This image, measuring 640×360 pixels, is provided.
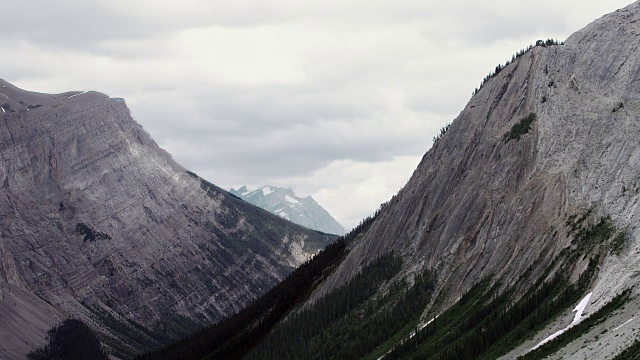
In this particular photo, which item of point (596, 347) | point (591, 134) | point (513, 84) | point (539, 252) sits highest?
point (513, 84)

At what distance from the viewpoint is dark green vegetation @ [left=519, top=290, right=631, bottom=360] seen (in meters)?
113

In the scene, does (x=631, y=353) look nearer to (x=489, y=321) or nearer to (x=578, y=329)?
(x=578, y=329)

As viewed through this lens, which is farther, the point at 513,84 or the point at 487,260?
the point at 513,84

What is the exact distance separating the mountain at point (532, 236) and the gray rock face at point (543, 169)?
0.29 m

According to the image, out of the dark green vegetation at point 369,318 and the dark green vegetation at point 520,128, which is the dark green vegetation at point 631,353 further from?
the dark green vegetation at point 520,128

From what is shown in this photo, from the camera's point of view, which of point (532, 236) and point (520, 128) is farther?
point (520, 128)

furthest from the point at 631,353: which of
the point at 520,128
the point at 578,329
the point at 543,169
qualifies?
the point at 520,128

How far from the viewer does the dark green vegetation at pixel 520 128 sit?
587ft

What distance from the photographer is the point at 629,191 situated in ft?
470

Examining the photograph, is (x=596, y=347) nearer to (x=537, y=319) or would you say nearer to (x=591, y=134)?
(x=537, y=319)

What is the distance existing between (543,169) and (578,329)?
57478 mm

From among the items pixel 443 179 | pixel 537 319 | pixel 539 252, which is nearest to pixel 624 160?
pixel 539 252

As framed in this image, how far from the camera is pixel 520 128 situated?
592 feet

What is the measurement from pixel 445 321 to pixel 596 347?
5301cm
